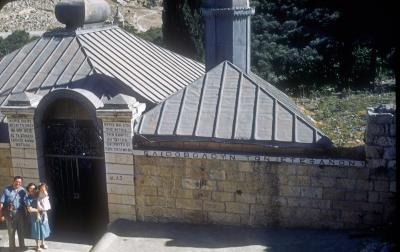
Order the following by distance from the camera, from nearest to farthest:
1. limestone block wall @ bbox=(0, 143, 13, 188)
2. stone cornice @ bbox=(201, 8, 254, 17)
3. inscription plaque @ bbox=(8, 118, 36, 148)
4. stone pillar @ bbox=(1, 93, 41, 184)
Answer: stone pillar @ bbox=(1, 93, 41, 184), inscription plaque @ bbox=(8, 118, 36, 148), limestone block wall @ bbox=(0, 143, 13, 188), stone cornice @ bbox=(201, 8, 254, 17)

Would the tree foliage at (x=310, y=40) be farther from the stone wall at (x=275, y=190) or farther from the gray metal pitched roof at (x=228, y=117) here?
the stone wall at (x=275, y=190)

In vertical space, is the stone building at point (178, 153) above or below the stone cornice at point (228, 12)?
below

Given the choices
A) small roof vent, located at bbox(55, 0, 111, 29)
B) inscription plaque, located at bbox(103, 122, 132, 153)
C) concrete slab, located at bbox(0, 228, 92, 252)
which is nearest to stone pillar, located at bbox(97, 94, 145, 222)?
inscription plaque, located at bbox(103, 122, 132, 153)

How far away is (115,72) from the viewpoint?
34.3 feet

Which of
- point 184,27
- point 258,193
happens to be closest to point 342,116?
point 258,193

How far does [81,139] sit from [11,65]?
302cm

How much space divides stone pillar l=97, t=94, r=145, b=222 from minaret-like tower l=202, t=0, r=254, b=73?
2.93m

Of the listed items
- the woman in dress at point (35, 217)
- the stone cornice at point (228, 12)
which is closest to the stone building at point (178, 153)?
the woman in dress at point (35, 217)

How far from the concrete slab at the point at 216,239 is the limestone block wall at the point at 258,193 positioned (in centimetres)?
19

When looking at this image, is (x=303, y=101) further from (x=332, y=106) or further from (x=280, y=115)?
→ (x=280, y=115)

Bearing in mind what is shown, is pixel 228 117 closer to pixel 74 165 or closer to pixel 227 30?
pixel 227 30

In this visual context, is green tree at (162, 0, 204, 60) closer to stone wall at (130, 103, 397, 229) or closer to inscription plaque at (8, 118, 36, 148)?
inscription plaque at (8, 118, 36, 148)

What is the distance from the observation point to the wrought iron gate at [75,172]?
9.70 meters

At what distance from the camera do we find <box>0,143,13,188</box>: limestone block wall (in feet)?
31.8
